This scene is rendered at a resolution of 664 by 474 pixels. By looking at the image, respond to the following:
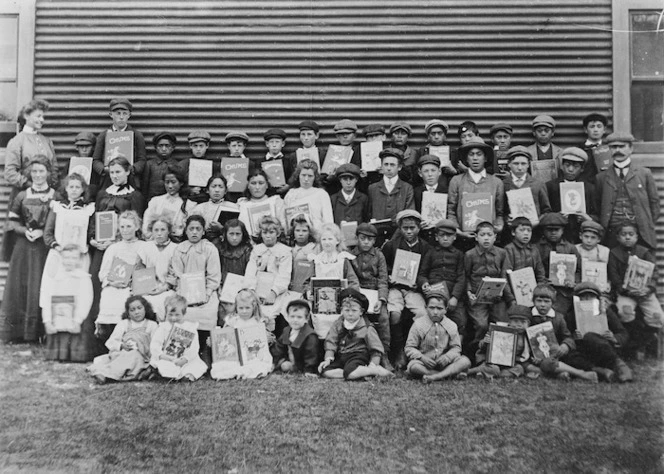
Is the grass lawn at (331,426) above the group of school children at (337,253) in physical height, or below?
below

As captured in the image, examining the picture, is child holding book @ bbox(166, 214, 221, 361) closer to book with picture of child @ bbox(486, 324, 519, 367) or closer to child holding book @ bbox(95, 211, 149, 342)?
child holding book @ bbox(95, 211, 149, 342)

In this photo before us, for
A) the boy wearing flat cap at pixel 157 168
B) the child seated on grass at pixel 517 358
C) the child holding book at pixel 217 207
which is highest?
the boy wearing flat cap at pixel 157 168

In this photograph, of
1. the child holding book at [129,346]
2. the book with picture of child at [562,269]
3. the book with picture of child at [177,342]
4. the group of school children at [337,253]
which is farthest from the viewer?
the book with picture of child at [562,269]

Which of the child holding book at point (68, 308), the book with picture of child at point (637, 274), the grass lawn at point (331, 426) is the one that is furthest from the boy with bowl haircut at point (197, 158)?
the book with picture of child at point (637, 274)

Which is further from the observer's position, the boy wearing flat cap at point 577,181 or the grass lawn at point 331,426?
the boy wearing flat cap at point 577,181

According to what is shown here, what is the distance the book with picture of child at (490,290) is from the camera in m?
6.27

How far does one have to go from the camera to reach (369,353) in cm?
600

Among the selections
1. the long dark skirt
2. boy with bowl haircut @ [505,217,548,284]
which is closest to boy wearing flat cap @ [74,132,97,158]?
the long dark skirt

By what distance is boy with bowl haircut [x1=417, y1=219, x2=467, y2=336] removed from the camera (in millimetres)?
6395

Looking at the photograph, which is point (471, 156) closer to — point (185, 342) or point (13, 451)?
point (185, 342)

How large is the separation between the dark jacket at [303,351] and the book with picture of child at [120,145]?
2.81 metres

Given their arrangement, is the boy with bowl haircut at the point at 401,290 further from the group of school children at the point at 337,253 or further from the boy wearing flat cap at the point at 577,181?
the boy wearing flat cap at the point at 577,181

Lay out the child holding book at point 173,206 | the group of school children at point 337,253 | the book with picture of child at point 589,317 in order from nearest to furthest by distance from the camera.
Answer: the group of school children at point 337,253, the book with picture of child at point 589,317, the child holding book at point 173,206

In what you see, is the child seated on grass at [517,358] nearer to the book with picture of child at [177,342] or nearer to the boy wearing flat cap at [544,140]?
the boy wearing flat cap at [544,140]
